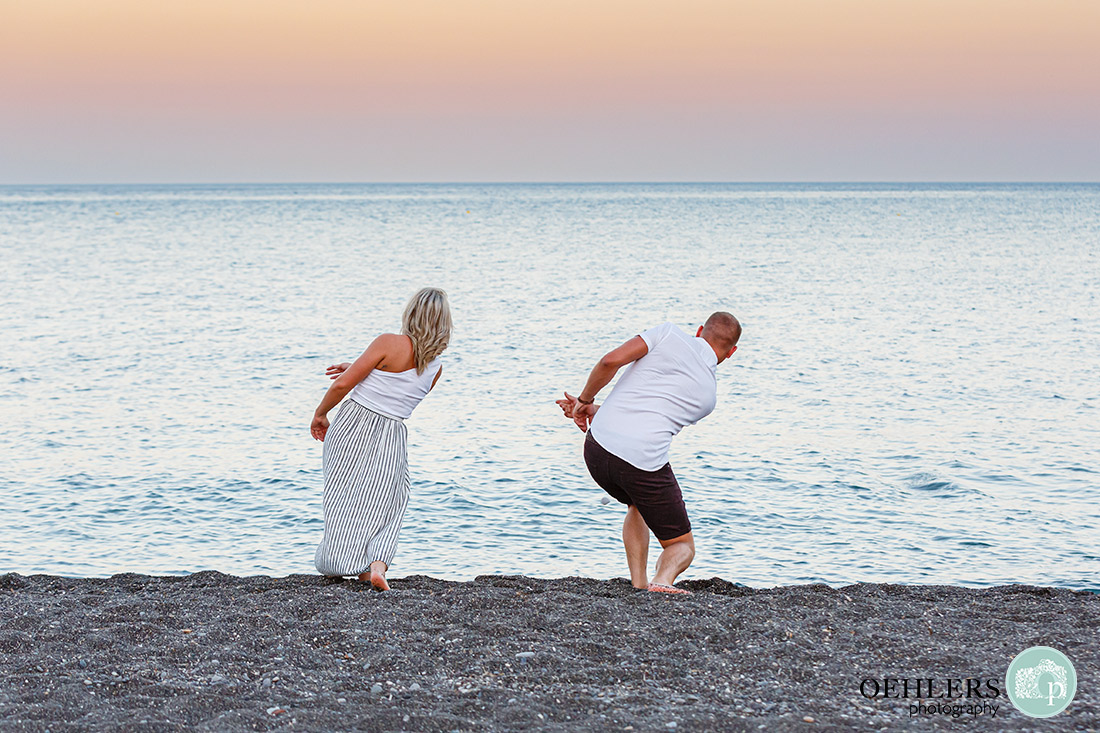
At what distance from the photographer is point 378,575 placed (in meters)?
6.18

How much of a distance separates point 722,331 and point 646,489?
100 cm

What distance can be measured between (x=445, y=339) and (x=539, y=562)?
3111mm

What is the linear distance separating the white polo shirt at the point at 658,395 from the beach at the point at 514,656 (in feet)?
2.81

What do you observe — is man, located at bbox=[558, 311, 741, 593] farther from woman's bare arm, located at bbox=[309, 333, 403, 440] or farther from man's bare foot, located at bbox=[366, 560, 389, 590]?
man's bare foot, located at bbox=[366, 560, 389, 590]

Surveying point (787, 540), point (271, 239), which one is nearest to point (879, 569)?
point (787, 540)

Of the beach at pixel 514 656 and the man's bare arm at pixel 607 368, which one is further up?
the man's bare arm at pixel 607 368

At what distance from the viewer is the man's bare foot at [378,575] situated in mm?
6121

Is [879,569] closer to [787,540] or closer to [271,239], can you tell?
[787,540]

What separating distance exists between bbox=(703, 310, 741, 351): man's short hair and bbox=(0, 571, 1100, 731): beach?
145 centimetres

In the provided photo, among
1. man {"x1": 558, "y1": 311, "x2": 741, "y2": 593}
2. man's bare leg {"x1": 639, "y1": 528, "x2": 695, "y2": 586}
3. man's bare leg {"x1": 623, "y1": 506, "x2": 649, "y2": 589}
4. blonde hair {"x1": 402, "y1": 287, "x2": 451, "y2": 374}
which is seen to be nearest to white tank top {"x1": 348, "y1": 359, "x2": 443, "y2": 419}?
blonde hair {"x1": 402, "y1": 287, "x2": 451, "y2": 374}

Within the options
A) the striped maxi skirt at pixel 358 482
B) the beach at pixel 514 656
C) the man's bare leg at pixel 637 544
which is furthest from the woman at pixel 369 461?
the man's bare leg at pixel 637 544

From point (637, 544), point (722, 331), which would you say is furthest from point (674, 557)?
point (722, 331)

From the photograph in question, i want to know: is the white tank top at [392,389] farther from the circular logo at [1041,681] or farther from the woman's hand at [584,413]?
the circular logo at [1041,681]

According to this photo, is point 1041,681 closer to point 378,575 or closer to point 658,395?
point 658,395
